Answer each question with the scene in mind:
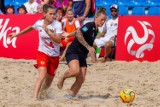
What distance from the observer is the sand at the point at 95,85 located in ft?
28.0

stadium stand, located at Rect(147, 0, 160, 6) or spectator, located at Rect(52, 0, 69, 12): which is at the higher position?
spectator, located at Rect(52, 0, 69, 12)

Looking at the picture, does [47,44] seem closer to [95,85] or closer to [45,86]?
[45,86]

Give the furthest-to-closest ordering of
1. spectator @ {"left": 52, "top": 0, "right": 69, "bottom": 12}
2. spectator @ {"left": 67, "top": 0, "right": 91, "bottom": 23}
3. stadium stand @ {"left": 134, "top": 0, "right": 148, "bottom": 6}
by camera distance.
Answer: stadium stand @ {"left": 134, "top": 0, "right": 148, "bottom": 6} → spectator @ {"left": 52, "top": 0, "right": 69, "bottom": 12} → spectator @ {"left": 67, "top": 0, "right": 91, "bottom": 23}

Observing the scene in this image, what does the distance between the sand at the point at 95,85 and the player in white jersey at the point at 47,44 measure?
0.41 meters

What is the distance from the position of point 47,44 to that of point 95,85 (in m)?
2.10

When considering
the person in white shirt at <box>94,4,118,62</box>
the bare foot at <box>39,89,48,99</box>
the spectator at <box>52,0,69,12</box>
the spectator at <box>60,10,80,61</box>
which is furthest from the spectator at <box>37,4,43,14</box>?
the bare foot at <box>39,89,48,99</box>

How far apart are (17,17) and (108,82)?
478cm

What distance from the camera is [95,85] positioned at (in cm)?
1057

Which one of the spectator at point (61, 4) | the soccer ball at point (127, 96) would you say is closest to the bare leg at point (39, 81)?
the soccer ball at point (127, 96)

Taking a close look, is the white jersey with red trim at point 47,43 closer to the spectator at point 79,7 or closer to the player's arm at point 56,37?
the player's arm at point 56,37

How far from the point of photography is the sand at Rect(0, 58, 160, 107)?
8539 mm

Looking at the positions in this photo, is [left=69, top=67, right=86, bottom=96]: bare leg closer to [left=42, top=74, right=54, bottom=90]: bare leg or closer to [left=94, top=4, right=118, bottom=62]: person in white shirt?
[left=42, top=74, right=54, bottom=90]: bare leg

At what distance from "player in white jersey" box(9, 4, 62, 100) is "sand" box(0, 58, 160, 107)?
1.34ft

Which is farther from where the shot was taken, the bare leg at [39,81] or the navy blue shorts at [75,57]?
the navy blue shorts at [75,57]
